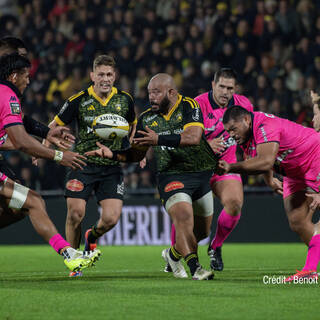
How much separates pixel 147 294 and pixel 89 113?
10.7ft

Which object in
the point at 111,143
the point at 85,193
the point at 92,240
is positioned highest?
the point at 111,143

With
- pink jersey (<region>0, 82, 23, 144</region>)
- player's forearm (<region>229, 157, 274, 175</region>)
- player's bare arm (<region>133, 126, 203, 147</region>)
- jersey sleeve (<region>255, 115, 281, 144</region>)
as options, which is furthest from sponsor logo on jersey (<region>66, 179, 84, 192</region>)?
jersey sleeve (<region>255, 115, 281, 144</region>)

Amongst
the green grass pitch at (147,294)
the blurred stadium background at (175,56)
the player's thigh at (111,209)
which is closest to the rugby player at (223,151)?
the green grass pitch at (147,294)

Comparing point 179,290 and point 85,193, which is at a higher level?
point 85,193

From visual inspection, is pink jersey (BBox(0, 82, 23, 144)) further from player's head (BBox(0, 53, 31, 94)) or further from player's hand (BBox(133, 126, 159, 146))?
player's hand (BBox(133, 126, 159, 146))

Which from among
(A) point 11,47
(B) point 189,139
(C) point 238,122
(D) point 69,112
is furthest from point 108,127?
(C) point 238,122

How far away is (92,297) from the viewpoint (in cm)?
639

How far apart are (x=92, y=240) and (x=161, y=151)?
167 cm

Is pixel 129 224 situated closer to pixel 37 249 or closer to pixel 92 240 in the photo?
pixel 37 249

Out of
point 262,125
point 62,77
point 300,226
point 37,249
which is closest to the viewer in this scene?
point 262,125

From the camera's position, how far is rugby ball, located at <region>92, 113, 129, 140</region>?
29.7 feet

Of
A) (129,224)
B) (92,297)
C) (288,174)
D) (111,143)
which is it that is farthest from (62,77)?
(92,297)

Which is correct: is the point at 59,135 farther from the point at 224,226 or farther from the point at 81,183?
the point at 224,226

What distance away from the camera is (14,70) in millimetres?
A: 7965
